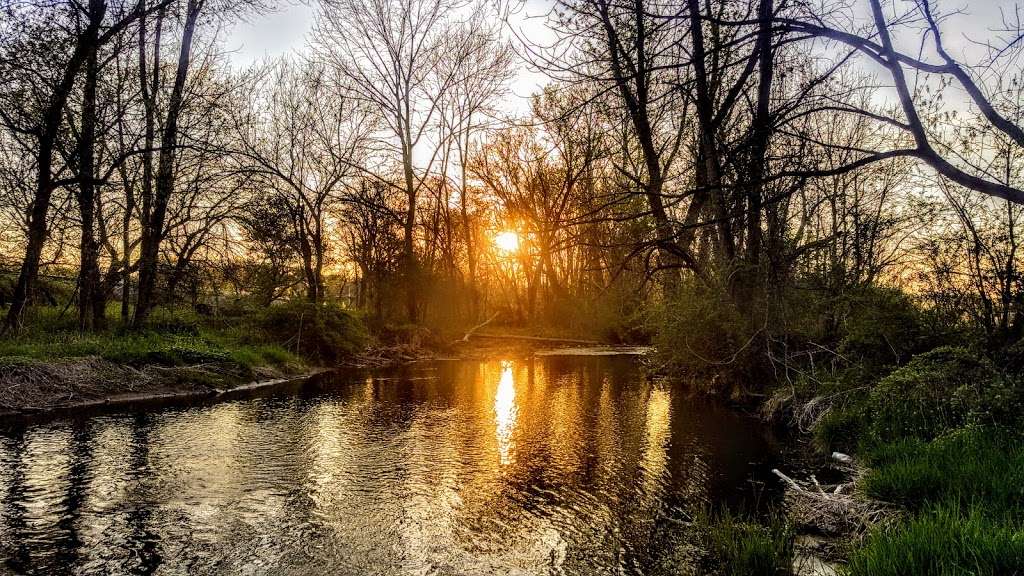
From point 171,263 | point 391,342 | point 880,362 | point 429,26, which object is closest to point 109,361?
point 171,263

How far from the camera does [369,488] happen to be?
6602 mm

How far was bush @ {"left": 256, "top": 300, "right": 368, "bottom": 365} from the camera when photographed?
59.4 feet

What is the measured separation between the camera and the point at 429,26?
2461 cm

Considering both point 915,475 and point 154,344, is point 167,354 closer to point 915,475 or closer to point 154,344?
point 154,344

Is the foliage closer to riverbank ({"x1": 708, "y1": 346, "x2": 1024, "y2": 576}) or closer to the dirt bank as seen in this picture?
riverbank ({"x1": 708, "y1": 346, "x2": 1024, "y2": 576})

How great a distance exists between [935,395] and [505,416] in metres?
6.61

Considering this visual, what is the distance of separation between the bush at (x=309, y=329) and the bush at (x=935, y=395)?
50.6 ft

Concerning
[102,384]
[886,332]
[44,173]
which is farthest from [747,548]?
[44,173]

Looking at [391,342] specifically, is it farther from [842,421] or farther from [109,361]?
[842,421]

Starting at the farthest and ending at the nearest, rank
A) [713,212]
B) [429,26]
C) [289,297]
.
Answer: [429,26] < [289,297] < [713,212]

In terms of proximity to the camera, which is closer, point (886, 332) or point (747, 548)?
point (747, 548)

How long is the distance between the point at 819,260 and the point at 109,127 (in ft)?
50.2

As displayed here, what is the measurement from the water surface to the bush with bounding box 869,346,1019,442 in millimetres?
1582

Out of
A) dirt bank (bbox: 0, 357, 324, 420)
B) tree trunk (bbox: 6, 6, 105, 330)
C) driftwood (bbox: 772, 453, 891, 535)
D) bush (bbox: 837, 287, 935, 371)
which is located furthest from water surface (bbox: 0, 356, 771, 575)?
tree trunk (bbox: 6, 6, 105, 330)
